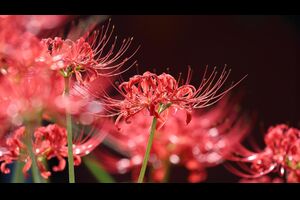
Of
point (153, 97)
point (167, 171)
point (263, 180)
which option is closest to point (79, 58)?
point (153, 97)

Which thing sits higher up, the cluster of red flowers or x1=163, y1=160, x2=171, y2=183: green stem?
the cluster of red flowers

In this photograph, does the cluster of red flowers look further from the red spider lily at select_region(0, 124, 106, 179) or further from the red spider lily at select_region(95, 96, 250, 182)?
the red spider lily at select_region(95, 96, 250, 182)

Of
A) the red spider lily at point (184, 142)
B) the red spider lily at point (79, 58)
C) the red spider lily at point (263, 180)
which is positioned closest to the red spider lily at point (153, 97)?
the red spider lily at point (79, 58)

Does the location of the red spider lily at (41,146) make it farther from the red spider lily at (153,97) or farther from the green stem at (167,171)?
the green stem at (167,171)

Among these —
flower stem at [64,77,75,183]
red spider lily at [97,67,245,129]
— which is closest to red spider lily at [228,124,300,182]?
red spider lily at [97,67,245,129]

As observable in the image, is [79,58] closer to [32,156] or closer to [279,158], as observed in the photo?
[32,156]

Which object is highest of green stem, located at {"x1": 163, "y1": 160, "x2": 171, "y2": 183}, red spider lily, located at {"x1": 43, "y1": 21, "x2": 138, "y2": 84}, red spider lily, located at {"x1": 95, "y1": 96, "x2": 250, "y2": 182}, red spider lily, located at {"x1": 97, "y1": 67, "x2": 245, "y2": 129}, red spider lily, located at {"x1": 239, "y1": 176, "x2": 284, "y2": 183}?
red spider lily, located at {"x1": 43, "y1": 21, "x2": 138, "y2": 84}
